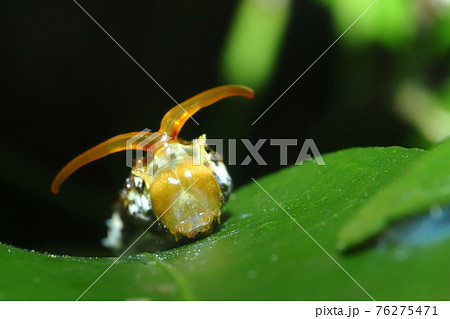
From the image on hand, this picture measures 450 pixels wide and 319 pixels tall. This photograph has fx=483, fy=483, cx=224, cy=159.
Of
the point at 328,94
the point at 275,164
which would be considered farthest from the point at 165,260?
the point at 328,94

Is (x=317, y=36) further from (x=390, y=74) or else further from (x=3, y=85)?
(x=3, y=85)

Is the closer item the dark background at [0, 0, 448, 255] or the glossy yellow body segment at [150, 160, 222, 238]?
the glossy yellow body segment at [150, 160, 222, 238]

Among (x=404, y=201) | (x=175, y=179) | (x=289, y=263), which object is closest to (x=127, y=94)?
(x=175, y=179)

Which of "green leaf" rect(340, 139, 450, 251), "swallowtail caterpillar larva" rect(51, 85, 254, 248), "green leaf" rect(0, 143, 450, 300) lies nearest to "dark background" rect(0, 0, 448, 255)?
"swallowtail caterpillar larva" rect(51, 85, 254, 248)

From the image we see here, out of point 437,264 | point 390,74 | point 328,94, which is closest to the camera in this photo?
point 437,264

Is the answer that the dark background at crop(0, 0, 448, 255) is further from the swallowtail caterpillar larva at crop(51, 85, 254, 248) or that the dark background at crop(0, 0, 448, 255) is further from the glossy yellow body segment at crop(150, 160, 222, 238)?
the glossy yellow body segment at crop(150, 160, 222, 238)

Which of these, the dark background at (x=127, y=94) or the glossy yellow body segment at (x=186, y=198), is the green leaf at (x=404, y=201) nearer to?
the glossy yellow body segment at (x=186, y=198)
